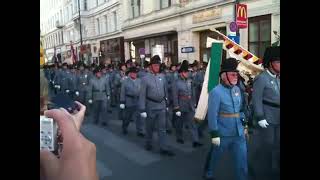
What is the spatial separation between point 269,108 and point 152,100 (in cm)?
211

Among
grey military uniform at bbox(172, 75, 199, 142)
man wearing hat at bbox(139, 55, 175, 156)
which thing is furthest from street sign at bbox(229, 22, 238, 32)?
man wearing hat at bbox(139, 55, 175, 156)

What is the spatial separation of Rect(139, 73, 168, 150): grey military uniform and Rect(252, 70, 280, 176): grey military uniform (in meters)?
1.84

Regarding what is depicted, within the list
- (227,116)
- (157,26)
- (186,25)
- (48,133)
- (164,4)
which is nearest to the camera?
(48,133)

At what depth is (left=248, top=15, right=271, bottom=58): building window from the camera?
29.8 feet

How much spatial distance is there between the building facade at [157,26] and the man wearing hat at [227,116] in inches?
36.1

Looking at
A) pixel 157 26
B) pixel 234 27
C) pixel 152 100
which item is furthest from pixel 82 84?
pixel 152 100

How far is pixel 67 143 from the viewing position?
992 mm

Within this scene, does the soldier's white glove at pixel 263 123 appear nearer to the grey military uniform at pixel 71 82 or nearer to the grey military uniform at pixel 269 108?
the grey military uniform at pixel 269 108

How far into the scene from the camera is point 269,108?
4.54 meters

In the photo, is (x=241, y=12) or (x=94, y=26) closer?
(x=94, y=26)

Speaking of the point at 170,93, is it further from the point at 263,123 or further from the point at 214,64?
the point at 263,123

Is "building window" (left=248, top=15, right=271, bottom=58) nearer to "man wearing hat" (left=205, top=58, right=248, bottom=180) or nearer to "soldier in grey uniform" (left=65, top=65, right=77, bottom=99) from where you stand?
"man wearing hat" (left=205, top=58, right=248, bottom=180)
